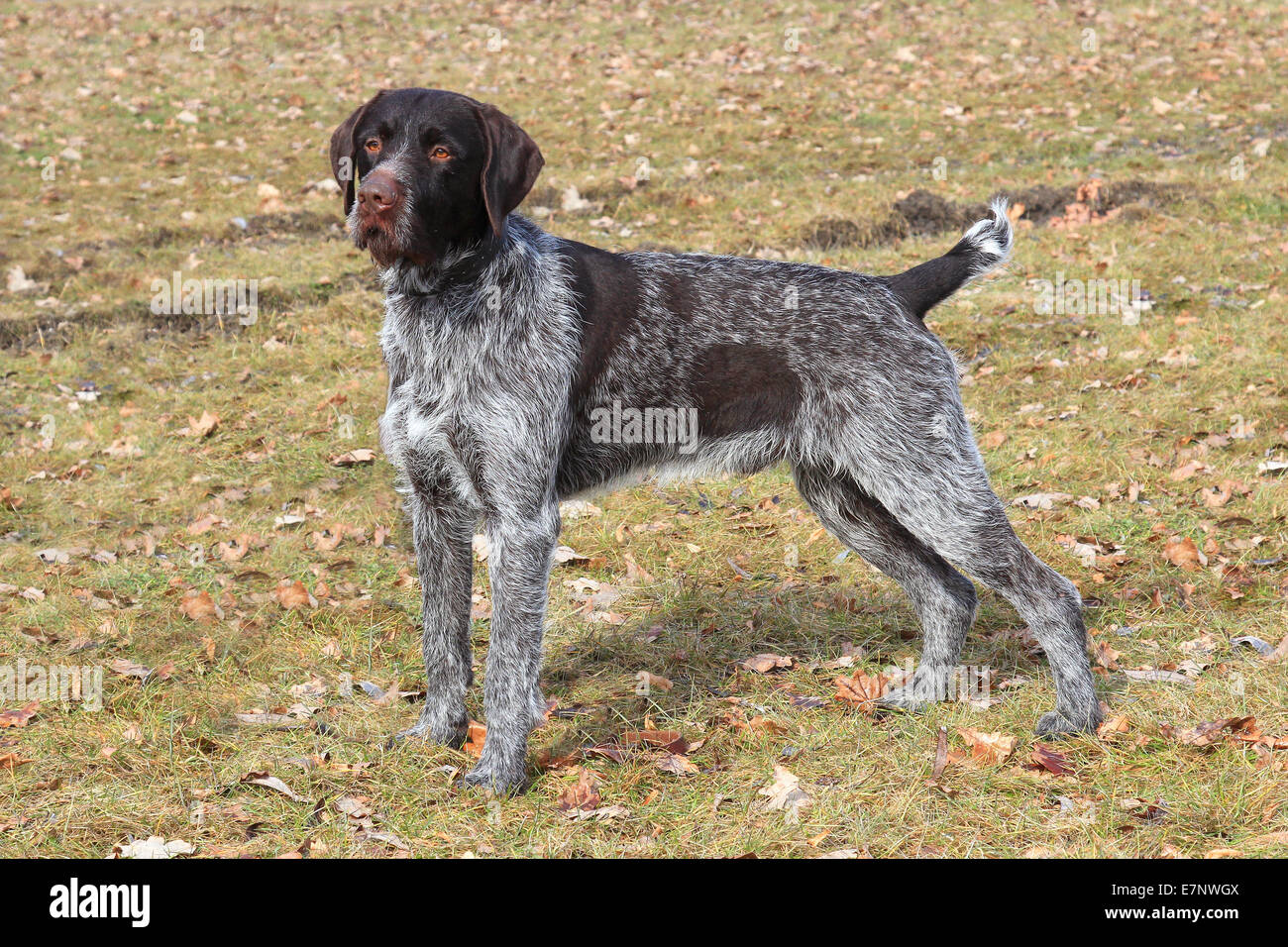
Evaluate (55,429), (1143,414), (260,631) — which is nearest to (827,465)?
(260,631)

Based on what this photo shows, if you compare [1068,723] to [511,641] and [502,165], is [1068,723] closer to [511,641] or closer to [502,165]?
[511,641]

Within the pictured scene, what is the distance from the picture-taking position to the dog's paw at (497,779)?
15.2 ft

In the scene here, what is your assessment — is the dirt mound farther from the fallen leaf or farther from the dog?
the fallen leaf

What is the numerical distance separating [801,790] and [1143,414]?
4.54 meters

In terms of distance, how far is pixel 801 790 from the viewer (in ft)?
14.9

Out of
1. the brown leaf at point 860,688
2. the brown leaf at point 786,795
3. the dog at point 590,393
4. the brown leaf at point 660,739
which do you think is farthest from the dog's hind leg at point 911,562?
the brown leaf at point 660,739

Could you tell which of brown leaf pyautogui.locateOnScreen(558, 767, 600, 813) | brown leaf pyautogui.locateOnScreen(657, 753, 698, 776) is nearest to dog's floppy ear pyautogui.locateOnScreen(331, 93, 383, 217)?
brown leaf pyautogui.locateOnScreen(558, 767, 600, 813)

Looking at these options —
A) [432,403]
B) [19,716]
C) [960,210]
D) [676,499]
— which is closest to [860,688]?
[432,403]

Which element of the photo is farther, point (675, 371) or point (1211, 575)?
point (1211, 575)

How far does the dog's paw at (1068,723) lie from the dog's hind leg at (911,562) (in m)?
0.55

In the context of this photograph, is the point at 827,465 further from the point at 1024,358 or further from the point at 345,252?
the point at 345,252

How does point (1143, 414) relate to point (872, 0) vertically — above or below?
below

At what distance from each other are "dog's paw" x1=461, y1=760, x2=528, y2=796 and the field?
7cm

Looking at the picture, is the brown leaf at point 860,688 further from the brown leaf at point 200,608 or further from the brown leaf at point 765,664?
the brown leaf at point 200,608
